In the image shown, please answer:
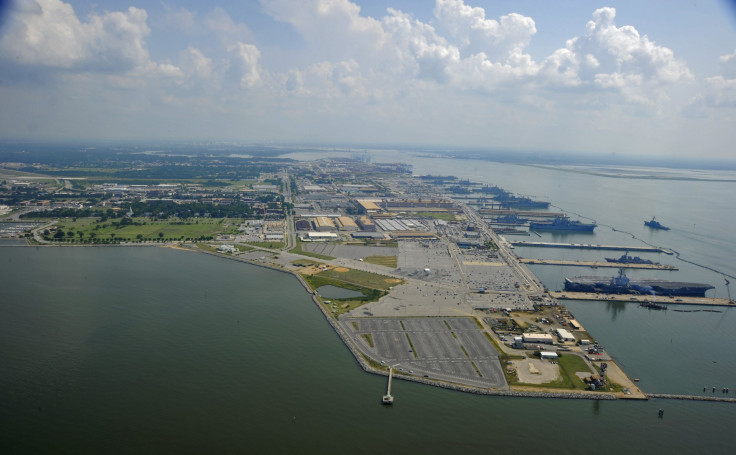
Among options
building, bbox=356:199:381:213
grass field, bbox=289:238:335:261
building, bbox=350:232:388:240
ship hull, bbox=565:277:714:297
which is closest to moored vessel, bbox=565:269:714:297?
ship hull, bbox=565:277:714:297

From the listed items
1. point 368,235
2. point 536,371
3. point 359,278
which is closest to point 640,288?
point 536,371

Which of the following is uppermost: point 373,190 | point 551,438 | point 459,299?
point 373,190

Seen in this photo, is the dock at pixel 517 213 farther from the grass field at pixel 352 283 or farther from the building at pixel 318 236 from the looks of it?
the grass field at pixel 352 283

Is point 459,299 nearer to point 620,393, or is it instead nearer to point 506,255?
point 620,393

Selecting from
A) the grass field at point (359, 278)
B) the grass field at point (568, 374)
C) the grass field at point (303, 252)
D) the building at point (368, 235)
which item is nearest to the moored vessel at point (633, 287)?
the grass field at point (568, 374)

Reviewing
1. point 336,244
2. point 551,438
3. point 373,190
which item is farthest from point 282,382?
point 373,190

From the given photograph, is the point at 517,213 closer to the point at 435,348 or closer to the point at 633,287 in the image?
the point at 633,287
